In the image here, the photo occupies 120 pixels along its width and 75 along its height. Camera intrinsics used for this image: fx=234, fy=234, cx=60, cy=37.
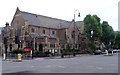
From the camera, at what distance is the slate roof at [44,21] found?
7094 cm

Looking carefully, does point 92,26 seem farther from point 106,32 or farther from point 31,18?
point 106,32

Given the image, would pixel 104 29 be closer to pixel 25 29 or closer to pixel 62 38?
pixel 62 38

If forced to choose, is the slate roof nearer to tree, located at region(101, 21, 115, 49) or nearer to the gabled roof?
the gabled roof

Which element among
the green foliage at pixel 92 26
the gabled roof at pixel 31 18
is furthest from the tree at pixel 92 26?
the gabled roof at pixel 31 18

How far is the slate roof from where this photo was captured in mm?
70938

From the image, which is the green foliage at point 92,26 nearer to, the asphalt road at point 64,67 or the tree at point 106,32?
the tree at point 106,32

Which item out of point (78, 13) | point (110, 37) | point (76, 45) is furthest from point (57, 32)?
point (110, 37)

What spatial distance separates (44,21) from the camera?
77688mm

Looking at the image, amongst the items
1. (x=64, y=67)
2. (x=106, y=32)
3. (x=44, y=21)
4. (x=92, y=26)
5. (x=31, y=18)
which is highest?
(x=31, y=18)

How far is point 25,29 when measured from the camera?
67938mm

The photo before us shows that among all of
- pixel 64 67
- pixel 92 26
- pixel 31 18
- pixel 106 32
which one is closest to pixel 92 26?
pixel 92 26

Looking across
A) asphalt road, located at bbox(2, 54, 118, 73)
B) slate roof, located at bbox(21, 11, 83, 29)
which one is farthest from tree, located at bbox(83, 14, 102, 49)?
asphalt road, located at bbox(2, 54, 118, 73)

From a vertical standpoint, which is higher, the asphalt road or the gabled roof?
the gabled roof

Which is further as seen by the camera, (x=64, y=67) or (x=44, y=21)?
(x=44, y=21)
